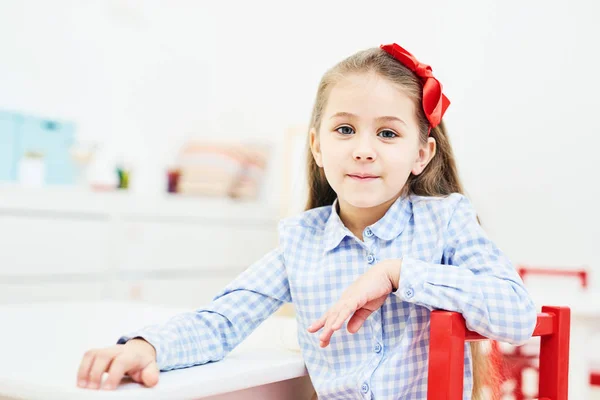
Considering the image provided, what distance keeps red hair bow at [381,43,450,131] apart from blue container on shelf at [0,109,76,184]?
8.18 ft

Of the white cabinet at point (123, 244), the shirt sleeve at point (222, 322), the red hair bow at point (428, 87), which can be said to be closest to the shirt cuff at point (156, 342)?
the shirt sleeve at point (222, 322)

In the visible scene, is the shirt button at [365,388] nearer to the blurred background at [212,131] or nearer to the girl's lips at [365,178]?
the girl's lips at [365,178]

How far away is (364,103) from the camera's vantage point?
1.08m

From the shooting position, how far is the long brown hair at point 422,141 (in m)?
1.12

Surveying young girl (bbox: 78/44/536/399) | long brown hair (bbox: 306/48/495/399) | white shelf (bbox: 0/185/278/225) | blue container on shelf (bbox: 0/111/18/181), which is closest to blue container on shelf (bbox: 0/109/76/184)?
blue container on shelf (bbox: 0/111/18/181)

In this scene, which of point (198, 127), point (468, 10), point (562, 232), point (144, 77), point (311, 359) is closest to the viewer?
point (311, 359)

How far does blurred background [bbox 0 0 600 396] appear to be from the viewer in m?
3.16

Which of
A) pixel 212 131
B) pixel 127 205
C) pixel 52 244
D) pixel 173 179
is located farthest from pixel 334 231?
pixel 212 131

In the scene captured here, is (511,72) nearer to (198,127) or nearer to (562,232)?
(562,232)

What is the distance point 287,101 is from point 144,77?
2.83ft

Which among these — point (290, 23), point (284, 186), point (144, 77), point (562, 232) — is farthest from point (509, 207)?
point (144, 77)

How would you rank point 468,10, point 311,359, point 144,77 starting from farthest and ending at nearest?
point 144,77, point 468,10, point 311,359

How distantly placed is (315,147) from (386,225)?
0.20 metres

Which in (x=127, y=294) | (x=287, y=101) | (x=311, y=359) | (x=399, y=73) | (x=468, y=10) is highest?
(x=468, y=10)
